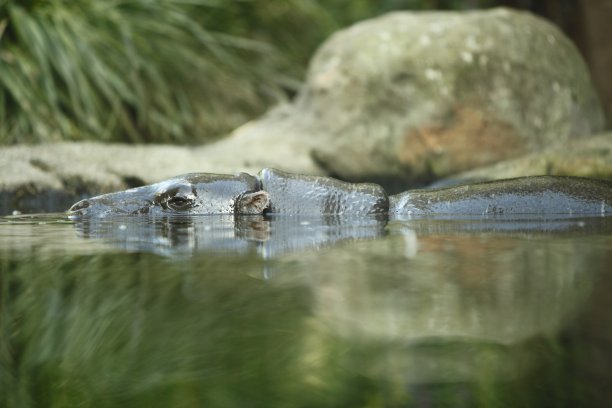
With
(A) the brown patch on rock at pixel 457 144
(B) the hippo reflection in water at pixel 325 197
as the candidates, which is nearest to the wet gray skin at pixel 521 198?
(B) the hippo reflection in water at pixel 325 197

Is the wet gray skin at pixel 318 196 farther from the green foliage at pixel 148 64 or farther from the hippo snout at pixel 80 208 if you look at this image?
the green foliage at pixel 148 64

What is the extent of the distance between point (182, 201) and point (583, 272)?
7.73 feet

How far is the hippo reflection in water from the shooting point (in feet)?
11.6

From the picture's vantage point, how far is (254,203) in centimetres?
365

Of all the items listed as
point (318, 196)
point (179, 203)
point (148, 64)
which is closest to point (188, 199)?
point (179, 203)

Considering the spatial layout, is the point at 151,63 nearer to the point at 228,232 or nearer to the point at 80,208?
the point at 80,208

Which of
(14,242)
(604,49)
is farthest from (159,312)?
(604,49)

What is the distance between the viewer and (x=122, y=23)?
6.63 metres

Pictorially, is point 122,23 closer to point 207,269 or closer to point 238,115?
point 238,115

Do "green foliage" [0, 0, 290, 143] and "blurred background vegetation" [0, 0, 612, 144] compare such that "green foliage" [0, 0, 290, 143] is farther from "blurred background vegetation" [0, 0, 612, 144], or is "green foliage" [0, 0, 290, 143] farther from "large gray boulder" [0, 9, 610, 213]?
"large gray boulder" [0, 9, 610, 213]

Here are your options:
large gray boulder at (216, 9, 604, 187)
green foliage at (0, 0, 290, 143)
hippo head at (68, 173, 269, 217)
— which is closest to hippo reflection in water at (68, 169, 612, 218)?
hippo head at (68, 173, 269, 217)

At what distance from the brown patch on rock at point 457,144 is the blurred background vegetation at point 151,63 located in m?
2.16

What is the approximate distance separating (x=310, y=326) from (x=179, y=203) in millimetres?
2608

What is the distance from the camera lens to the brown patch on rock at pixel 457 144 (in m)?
5.82
